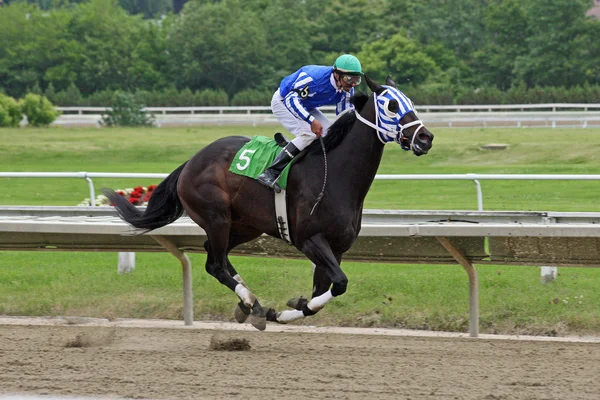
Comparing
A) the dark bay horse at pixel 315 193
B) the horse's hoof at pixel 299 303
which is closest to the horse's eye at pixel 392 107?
the dark bay horse at pixel 315 193

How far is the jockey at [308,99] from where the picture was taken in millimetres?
6055

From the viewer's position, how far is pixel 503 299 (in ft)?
23.9

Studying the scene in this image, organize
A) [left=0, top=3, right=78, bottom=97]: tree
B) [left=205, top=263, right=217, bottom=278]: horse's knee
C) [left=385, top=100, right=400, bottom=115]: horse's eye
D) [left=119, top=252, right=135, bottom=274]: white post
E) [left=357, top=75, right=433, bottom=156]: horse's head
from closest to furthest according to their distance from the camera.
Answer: [left=357, top=75, right=433, bottom=156]: horse's head, [left=385, top=100, right=400, bottom=115]: horse's eye, [left=205, top=263, right=217, bottom=278]: horse's knee, [left=119, top=252, right=135, bottom=274]: white post, [left=0, top=3, right=78, bottom=97]: tree

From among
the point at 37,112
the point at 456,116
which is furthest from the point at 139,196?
the point at 37,112

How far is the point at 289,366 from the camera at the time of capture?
5.24 m

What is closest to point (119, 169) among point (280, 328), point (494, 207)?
point (494, 207)

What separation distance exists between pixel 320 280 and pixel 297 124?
3.26ft

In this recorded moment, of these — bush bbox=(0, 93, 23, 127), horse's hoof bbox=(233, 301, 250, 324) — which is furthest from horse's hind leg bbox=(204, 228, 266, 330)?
bush bbox=(0, 93, 23, 127)

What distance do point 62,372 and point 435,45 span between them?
3417 cm

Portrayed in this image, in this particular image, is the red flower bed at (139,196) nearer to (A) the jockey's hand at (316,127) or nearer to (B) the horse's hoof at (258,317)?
(B) the horse's hoof at (258,317)

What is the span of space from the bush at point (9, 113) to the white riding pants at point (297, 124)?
70.9 feet

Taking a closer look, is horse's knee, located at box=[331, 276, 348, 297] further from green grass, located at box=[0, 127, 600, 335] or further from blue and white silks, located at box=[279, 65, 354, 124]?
green grass, located at box=[0, 127, 600, 335]

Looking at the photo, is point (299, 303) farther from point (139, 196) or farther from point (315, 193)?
point (139, 196)

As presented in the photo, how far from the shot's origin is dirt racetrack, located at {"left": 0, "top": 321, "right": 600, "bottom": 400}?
15.0 feet
